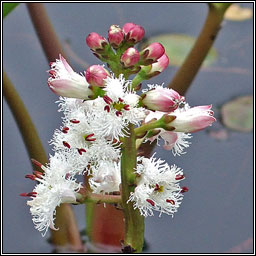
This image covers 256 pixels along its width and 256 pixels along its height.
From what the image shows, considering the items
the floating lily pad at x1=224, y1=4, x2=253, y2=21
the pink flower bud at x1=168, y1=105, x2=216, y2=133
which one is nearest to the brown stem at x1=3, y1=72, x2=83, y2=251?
the pink flower bud at x1=168, y1=105, x2=216, y2=133

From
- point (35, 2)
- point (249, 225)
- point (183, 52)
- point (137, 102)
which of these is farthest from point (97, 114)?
point (183, 52)

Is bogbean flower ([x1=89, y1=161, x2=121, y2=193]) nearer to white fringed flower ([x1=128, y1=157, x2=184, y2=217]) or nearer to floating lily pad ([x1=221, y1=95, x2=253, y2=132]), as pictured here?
white fringed flower ([x1=128, y1=157, x2=184, y2=217])

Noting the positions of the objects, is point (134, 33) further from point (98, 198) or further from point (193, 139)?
point (193, 139)

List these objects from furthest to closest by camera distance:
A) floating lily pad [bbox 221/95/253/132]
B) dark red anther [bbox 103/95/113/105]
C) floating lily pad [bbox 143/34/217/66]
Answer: floating lily pad [bbox 143/34/217/66]
floating lily pad [bbox 221/95/253/132]
dark red anther [bbox 103/95/113/105]

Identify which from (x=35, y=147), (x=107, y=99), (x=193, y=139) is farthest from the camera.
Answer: (x=193, y=139)

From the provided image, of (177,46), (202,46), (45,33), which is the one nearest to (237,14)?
(177,46)
